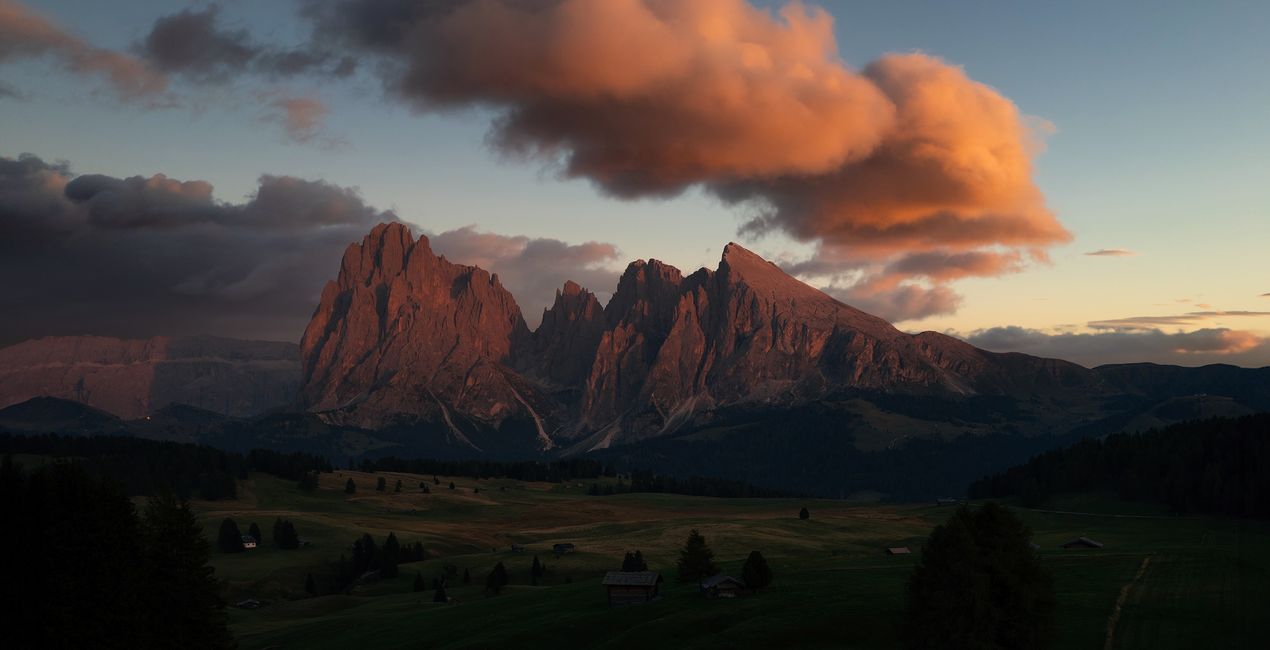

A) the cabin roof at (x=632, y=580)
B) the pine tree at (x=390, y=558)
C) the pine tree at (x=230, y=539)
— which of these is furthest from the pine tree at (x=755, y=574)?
the pine tree at (x=230, y=539)

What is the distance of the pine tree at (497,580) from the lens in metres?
140

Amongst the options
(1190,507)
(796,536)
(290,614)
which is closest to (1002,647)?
(290,614)

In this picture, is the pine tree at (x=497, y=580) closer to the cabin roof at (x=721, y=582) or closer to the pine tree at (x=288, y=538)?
the cabin roof at (x=721, y=582)

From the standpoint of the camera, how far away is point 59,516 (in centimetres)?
6538

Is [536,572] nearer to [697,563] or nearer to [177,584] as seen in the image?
Result: [697,563]

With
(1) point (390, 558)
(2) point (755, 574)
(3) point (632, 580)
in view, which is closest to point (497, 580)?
(1) point (390, 558)

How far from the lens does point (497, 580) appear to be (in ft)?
467

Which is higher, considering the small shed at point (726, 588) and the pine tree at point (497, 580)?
the small shed at point (726, 588)

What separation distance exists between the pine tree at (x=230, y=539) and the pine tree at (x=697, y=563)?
10213cm

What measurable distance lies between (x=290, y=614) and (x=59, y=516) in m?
73.9

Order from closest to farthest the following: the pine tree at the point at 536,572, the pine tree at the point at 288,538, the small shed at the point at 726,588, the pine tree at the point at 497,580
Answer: the small shed at the point at 726,588
the pine tree at the point at 497,580
the pine tree at the point at 536,572
the pine tree at the point at 288,538

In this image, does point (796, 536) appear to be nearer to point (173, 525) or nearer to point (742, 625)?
point (742, 625)

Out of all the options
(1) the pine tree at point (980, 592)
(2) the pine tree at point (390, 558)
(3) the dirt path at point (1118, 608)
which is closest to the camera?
(1) the pine tree at point (980, 592)

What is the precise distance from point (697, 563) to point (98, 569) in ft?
229
